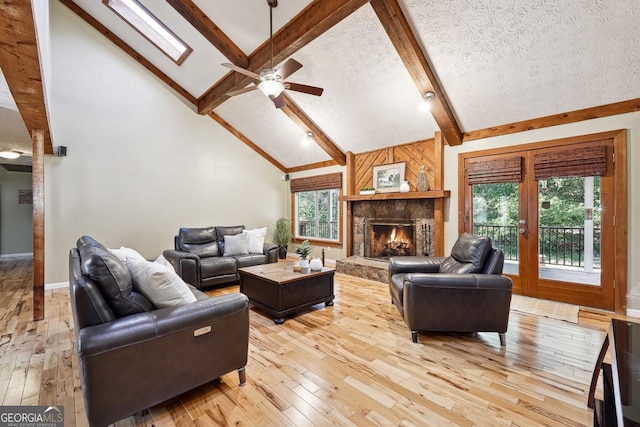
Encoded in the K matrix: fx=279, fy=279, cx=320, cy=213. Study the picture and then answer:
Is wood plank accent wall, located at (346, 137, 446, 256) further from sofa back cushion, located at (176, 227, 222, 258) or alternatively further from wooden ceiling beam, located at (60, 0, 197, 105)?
wooden ceiling beam, located at (60, 0, 197, 105)

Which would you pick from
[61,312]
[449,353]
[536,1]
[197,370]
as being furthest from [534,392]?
[61,312]

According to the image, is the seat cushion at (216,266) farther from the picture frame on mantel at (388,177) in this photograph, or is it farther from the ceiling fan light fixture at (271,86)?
the picture frame on mantel at (388,177)

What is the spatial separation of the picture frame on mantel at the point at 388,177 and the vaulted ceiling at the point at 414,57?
454 mm

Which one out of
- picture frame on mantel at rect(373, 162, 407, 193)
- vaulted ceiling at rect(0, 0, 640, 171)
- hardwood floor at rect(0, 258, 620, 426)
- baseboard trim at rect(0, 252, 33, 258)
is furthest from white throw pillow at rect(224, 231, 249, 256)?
baseboard trim at rect(0, 252, 33, 258)

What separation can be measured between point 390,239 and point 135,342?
476 cm

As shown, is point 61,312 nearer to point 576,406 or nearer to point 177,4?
point 177,4

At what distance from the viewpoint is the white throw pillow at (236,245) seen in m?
4.94

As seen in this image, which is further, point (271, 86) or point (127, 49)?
point (127, 49)

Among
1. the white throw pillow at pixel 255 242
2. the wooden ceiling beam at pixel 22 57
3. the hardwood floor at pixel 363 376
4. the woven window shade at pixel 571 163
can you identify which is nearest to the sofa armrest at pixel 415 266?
the hardwood floor at pixel 363 376

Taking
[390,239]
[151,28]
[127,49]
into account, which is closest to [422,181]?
[390,239]

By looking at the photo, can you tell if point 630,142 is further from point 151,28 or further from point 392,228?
point 151,28

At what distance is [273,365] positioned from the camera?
2234 mm

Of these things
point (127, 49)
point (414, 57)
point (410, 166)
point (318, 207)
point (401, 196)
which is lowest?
point (318, 207)

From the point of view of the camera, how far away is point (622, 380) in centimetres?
98
